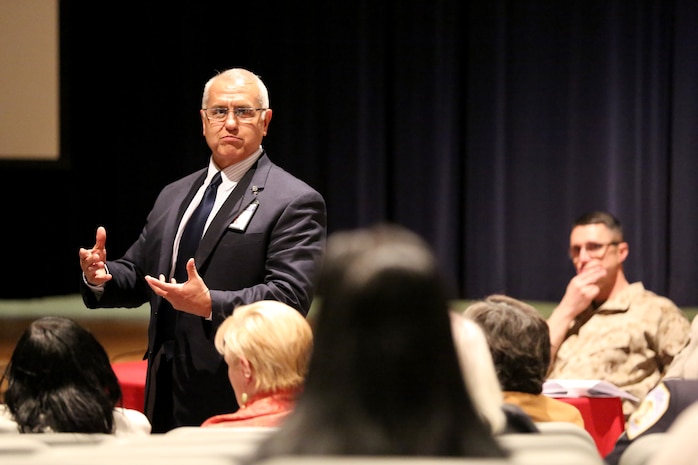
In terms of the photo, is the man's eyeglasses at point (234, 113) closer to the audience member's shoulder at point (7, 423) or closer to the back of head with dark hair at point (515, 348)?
the back of head with dark hair at point (515, 348)

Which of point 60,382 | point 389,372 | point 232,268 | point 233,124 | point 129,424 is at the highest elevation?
point 233,124

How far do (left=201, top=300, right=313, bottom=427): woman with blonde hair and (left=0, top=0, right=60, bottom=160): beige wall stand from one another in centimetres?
463

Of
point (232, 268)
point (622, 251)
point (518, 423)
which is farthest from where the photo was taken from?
point (622, 251)

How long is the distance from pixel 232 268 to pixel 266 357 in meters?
0.67

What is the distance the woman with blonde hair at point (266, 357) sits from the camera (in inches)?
82.0

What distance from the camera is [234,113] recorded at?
9.27 ft

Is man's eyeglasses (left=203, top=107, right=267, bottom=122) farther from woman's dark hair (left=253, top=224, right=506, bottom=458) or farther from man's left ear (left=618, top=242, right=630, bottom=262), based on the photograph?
man's left ear (left=618, top=242, right=630, bottom=262)

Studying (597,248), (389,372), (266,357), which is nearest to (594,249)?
(597,248)

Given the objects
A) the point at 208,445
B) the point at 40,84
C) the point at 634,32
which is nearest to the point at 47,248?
the point at 40,84

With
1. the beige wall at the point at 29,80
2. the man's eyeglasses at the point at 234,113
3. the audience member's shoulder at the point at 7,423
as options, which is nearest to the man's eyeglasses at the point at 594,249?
the man's eyeglasses at the point at 234,113

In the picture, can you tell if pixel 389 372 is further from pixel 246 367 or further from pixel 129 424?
pixel 129 424

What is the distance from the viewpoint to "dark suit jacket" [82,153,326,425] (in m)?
2.68

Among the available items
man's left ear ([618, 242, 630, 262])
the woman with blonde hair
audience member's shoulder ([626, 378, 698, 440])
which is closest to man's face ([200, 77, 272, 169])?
the woman with blonde hair

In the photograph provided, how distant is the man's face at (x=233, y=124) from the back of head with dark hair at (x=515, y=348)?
84cm
